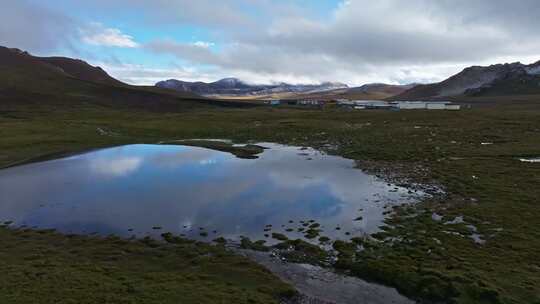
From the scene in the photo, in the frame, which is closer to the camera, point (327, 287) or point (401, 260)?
point (327, 287)

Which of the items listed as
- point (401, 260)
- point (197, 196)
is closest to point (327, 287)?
point (401, 260)

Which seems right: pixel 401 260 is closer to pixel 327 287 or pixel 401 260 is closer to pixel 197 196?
pixel 327 287

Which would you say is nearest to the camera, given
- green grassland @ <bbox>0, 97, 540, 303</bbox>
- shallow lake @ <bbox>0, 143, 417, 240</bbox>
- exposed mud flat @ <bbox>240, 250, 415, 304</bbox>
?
green grassland @ <bbox>0, 97, 540, 303</bbox>

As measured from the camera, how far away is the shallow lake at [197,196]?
29.4 m

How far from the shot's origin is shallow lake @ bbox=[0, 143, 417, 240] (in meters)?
29.4

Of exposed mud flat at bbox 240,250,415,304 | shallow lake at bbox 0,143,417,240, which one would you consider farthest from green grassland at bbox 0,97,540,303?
shallow lake at bbox 0,143,417,240

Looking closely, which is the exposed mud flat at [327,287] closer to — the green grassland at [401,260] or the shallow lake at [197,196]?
the green grassland at [401,260]

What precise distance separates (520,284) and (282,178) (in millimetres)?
28437

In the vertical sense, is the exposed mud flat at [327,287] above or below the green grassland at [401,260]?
below

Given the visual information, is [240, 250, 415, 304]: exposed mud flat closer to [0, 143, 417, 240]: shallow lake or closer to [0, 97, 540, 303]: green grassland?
[0, 97, 540, 303]: green grassland

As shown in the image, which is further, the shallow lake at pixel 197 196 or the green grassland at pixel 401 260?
the shallow lake at pixel 197 196

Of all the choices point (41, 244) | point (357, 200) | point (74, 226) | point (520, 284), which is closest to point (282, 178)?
point (357, 200)

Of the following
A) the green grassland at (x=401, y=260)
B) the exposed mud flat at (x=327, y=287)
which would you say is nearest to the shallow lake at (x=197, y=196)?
the green grassland at (x=401, y=260)

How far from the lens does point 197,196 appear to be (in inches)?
1469
